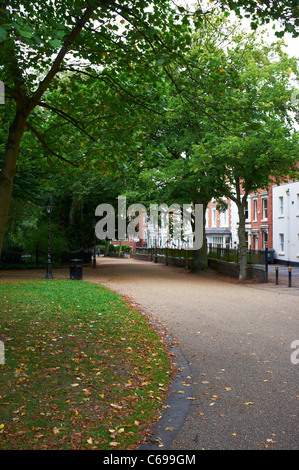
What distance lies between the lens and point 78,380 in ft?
18.4

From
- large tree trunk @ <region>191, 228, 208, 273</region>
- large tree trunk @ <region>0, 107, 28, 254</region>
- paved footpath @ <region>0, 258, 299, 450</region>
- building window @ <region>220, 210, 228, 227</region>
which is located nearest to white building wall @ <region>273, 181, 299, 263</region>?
large tree trunk @ <region>191, 228, 208, 273</region>

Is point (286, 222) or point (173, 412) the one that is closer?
point (173, 412)

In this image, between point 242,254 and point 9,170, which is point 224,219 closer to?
point 242,254

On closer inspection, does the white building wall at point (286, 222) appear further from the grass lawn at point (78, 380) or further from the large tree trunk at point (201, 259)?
the grass lawn at point (78, 380)

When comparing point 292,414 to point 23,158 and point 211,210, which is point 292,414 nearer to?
point 23,158

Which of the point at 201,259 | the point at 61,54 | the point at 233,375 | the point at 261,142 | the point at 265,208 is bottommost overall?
the point at 233,375

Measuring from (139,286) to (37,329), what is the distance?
40.4 ft

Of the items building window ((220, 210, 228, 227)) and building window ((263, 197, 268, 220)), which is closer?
building window ((263, 197, 268, 220))

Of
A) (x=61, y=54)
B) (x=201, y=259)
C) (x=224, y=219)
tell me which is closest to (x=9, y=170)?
(x=61, y=54)

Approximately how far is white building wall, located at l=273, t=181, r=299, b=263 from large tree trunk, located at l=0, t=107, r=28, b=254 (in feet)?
102

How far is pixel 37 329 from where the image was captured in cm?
835

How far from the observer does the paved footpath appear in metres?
4.30

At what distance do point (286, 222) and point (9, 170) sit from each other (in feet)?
110

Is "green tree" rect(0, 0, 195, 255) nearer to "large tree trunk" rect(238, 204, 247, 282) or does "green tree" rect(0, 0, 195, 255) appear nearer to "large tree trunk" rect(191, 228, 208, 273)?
"large tree trunk" rect(238, 204, 247, 282)
